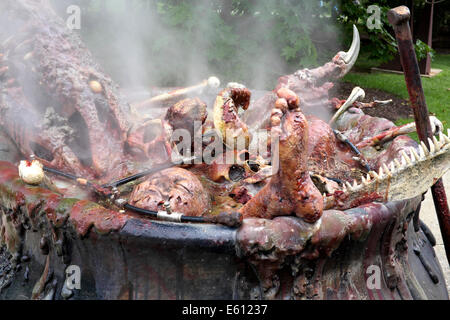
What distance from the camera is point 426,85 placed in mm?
9680

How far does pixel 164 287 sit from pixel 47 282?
59 centimetres

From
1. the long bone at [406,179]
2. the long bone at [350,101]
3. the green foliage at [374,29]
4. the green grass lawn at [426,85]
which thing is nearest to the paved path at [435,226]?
the long bone at [350,101]

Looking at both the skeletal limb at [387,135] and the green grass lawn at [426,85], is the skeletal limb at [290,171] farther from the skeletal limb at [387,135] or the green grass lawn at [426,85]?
the green grass lawn at [426,85]

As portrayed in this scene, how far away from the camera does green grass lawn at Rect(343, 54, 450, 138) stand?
27.4 ft

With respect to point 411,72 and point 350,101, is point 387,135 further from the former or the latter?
point 411,72

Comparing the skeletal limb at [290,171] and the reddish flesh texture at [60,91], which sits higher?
the reddish flesh texture at [60,91]

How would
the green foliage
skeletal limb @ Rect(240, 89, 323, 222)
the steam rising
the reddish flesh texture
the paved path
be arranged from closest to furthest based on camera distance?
skeletal limb @ Rect(240, 89, 323, 222) → the reddish flesh texture → the paved path → the steam rising → the green foliage

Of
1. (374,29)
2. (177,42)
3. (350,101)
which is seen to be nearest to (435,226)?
(350,101)

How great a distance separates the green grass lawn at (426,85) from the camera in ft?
27.4

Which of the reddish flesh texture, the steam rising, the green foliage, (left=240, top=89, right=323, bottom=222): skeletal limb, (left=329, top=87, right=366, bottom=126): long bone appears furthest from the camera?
the green foliage

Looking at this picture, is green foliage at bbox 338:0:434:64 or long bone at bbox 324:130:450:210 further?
green foliage at bbox 338:0:434:64

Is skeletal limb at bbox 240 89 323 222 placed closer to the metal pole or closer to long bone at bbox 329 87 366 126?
the metal pole

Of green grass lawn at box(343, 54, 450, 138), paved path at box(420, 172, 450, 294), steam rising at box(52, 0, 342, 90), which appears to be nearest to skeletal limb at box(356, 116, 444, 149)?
paved path at box(420, 172, 450, 294)

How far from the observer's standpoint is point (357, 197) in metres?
1.94
